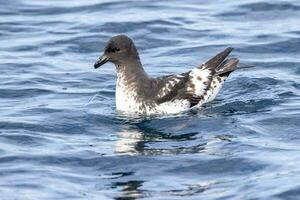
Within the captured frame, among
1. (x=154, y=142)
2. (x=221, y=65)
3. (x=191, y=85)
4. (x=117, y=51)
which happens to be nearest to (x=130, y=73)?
(x=117, y=51)

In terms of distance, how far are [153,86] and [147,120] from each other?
0.60 metres

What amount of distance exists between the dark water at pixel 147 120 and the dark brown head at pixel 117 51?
2.50 feet

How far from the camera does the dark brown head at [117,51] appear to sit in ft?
47.5

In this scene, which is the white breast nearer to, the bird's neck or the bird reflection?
the bird's neck

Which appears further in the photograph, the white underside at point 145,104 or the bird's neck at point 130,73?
the bird's neck at point 130,73

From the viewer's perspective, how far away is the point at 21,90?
16.0m

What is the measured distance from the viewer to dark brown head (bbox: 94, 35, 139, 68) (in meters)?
14.5

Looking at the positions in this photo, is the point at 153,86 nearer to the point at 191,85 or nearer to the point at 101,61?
the point at 191,85

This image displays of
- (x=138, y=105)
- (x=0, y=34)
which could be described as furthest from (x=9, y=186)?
(x=0, y=34)

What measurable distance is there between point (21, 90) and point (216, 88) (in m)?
3.23

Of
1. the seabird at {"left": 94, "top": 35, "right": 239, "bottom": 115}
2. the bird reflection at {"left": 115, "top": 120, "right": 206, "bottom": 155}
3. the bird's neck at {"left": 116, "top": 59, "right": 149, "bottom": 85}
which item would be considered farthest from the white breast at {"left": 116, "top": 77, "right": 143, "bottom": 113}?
the bird reflection at {"left": 115, "top": 120, "right": 206, "bottom": 155}

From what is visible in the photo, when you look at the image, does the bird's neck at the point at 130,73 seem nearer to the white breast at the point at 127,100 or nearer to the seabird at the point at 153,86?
the seabird at the point at 153,86

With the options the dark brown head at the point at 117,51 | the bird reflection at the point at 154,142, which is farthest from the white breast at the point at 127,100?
the bird reflection at the point at 154,142

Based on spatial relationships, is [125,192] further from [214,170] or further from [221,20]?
[221,20]
